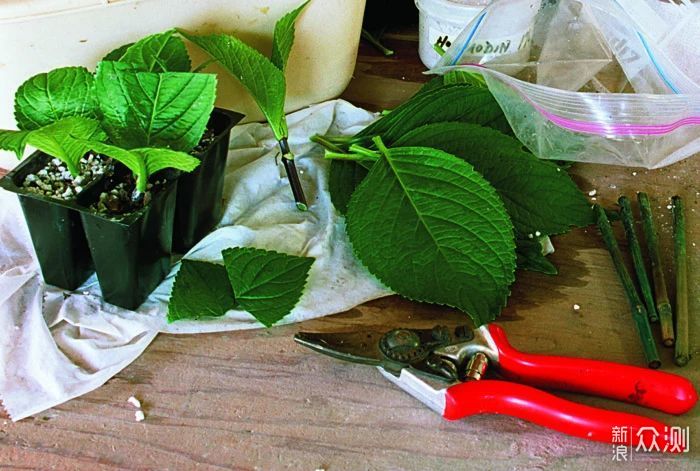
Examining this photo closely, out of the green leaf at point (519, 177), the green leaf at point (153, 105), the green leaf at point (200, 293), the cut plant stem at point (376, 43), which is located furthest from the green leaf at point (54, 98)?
the cut plant stem at point (376, 43)

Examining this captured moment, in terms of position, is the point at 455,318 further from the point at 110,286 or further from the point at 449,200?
the point at 110,286

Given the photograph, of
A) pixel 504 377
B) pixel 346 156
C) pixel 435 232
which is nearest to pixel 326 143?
pixel 346 156

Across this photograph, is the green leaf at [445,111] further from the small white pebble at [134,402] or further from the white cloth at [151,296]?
the small white pebble at [134,402]

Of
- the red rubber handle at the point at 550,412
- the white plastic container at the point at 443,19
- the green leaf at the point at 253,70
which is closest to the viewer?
the red rubber handle at the point at 550,412

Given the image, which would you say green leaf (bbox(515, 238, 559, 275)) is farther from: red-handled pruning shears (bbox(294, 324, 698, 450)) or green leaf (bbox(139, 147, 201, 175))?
green leaf (bbox(139, 147, 201, 175))

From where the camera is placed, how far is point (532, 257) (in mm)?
544

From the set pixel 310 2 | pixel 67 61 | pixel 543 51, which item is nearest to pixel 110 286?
pixel 67 61

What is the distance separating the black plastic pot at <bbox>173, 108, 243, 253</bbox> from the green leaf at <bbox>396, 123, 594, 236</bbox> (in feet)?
0.49

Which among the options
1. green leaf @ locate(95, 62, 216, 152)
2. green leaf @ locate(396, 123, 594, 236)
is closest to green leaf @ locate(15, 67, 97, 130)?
green leaf @ locate(95, 62, 216, 152)

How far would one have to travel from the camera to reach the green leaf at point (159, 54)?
509mm

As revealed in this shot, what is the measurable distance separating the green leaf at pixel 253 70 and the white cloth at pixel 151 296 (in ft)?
0.18

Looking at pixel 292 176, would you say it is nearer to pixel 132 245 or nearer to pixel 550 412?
pixel 132 245

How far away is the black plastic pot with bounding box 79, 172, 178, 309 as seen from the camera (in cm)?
45

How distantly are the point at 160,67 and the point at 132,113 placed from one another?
0.06 meters
